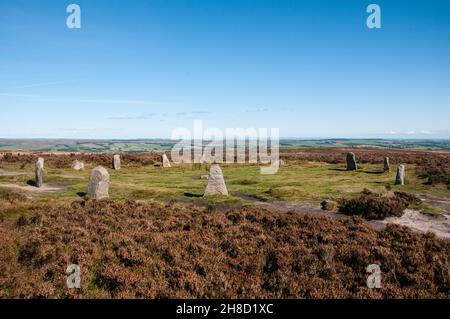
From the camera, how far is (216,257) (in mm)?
11500

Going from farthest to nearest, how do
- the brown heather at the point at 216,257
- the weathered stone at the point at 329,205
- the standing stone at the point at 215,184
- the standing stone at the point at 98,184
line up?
1. the standing stone at the point at 215,184
2. the standing stone at the point at 98,184
3. the weathered stone at the point at 329,205
4. the brown heather at the point at 216,257

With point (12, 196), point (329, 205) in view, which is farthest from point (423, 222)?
point (12, 196)

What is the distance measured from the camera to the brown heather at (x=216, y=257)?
9.27 meters

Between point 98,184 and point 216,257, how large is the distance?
14450mm

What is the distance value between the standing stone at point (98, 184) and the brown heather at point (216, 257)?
5985 mm

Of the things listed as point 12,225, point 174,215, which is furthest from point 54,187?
point 174,215

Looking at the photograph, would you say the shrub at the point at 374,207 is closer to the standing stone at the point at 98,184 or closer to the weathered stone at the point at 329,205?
the weathered stone at the point at 329,205

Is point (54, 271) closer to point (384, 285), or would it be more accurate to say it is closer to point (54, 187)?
point (384, 285)

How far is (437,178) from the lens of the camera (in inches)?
1231

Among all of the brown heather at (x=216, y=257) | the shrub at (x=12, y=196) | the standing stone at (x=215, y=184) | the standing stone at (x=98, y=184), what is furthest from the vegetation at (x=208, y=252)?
the standing stone at (x=215, y=184)

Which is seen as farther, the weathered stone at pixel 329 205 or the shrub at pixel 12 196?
the shrub at pixel 12 196

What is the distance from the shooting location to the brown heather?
365 inches

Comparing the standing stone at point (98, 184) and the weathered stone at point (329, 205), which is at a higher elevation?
the standing stone at point (98, 184)
